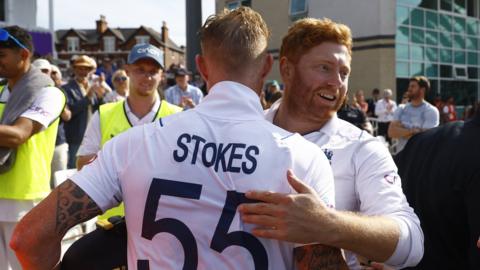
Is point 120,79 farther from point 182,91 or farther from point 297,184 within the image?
point 297,184

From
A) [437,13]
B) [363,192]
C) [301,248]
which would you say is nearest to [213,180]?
[301,248]

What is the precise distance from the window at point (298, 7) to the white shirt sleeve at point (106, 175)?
20847 millimetres

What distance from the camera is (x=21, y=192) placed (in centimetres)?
333

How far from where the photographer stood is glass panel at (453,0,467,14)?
77.5ft

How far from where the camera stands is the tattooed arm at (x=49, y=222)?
58.9 inches

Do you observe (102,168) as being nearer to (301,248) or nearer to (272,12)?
(301,248)

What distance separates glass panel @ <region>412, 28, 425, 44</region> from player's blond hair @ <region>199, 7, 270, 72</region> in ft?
71.9

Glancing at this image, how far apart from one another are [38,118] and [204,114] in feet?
6.68

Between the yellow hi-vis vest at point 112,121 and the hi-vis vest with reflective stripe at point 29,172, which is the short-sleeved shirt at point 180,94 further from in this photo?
the hi-vis vest with reflective stripe at point 29,172

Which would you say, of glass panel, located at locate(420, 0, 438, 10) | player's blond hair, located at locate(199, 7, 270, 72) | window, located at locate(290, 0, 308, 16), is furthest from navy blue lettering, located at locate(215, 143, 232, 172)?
glass panel, located at locate(420, 0, 438, 10)

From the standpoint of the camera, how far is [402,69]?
2167cm

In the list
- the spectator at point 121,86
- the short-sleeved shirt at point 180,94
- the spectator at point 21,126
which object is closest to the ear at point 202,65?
the spectator at point 21,126

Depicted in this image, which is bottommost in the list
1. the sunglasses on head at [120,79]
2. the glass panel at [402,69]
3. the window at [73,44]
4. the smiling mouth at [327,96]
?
the smiling mouth at [327,96]

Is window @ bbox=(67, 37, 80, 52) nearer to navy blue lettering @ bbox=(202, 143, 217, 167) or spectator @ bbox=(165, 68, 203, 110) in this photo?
spectator @ bbox=(165, 68, 203, 110)
